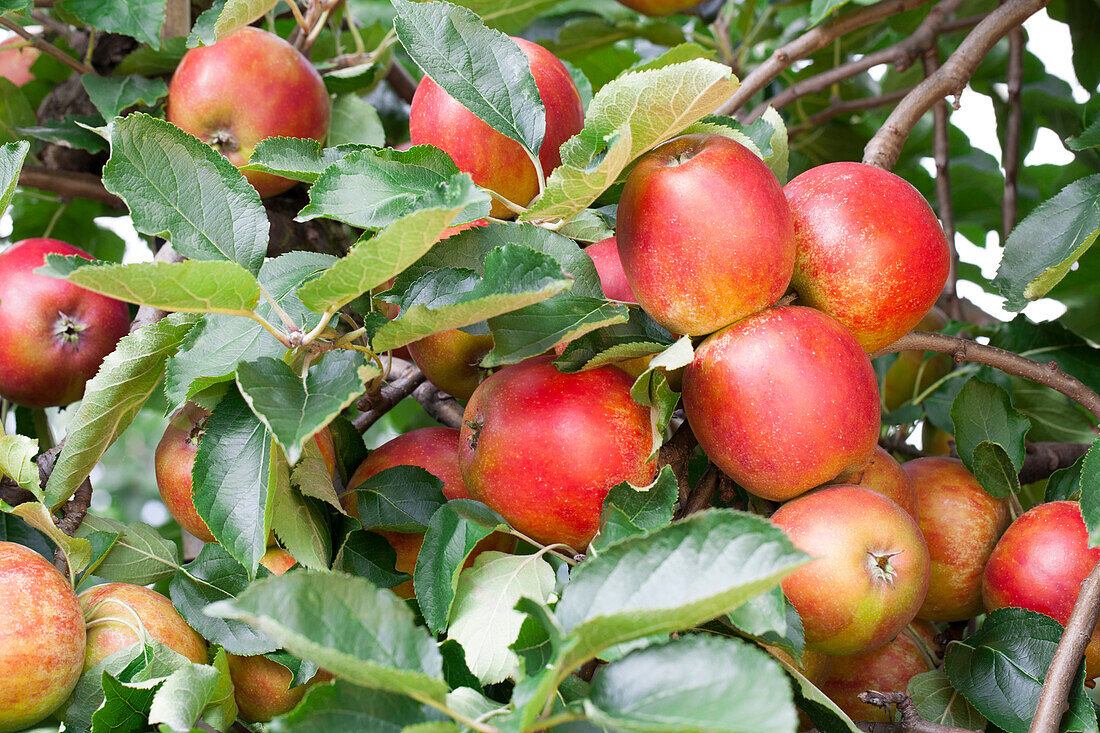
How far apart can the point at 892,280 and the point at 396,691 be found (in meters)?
0.44

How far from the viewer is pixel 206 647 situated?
67 cm

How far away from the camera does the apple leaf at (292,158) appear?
24.2 inches

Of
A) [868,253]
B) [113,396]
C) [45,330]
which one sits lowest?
[45,330]

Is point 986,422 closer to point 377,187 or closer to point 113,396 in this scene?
point 377,187

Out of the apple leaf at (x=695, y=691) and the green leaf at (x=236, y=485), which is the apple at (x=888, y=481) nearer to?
the apple leaf at (x=695, y=691)

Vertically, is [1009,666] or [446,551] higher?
[446,551]

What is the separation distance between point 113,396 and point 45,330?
0.33 m

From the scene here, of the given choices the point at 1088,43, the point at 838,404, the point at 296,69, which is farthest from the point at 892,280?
the point at 1088,43

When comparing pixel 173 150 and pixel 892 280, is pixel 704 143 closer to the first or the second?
pixel 892 280

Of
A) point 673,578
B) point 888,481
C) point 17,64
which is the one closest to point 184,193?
point 673,578

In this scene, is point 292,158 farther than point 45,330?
No

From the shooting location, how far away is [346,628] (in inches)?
15.7

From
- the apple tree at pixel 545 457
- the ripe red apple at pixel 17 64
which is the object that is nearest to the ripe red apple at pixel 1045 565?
the apple tree at pixel 545 457

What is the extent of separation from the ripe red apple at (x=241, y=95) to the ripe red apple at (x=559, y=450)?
46 cm
